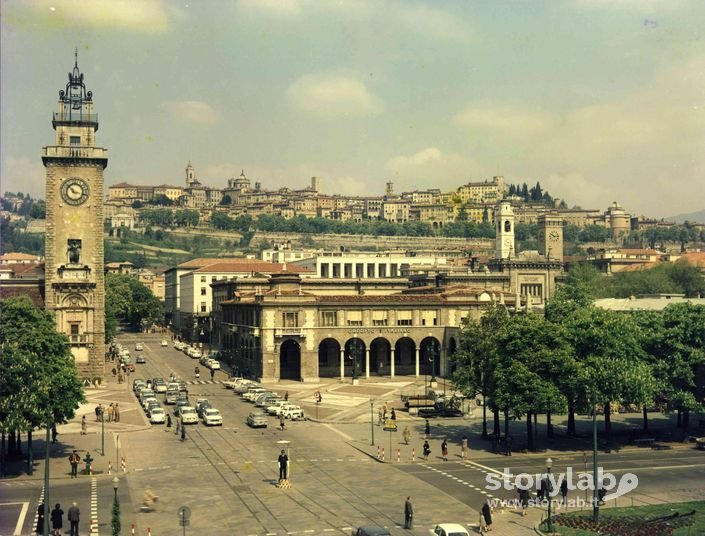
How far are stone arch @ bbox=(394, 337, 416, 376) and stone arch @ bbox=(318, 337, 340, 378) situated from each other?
8164mm

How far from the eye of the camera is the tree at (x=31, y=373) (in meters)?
56.0

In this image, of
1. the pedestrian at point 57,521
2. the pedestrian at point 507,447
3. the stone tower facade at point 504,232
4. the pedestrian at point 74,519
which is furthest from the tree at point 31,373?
the stone tower facade at point 504,232

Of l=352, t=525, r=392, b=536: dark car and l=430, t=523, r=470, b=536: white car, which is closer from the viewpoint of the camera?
l=352, t=525, r=392, b=536: dark car

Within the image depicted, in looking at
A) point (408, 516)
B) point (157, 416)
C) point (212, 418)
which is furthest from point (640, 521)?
point (157, 416)

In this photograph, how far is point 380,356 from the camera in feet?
408

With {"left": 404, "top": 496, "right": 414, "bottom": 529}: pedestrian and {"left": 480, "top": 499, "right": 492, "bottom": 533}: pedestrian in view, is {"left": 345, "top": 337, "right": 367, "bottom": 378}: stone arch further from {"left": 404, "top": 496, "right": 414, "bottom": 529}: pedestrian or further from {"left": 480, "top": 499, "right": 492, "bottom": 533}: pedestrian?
{"left": 480, "top": 499, "right": 492, "bottom": 533}: pedestrian

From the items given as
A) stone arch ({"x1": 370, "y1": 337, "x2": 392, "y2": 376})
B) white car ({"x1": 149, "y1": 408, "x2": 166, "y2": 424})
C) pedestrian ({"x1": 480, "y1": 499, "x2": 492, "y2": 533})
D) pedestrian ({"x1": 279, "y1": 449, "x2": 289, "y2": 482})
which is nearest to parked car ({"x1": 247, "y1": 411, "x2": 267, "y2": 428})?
white car ({"x1": 149, "y1": 408, "x2": 166, "y2": 424})

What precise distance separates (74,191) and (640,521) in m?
77.9

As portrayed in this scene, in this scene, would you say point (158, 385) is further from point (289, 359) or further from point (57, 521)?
point (57, 521)

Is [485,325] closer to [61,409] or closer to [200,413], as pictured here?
[200,413]

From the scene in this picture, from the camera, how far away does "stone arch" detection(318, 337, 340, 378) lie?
396ft

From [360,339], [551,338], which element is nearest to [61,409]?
[551,338]

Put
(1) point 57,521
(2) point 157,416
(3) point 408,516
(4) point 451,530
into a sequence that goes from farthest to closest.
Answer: (2) point 157,416 → (3) point 408,516 → (1) point 57,521 → (4) point 451,530

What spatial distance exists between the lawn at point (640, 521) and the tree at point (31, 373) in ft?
96.0
